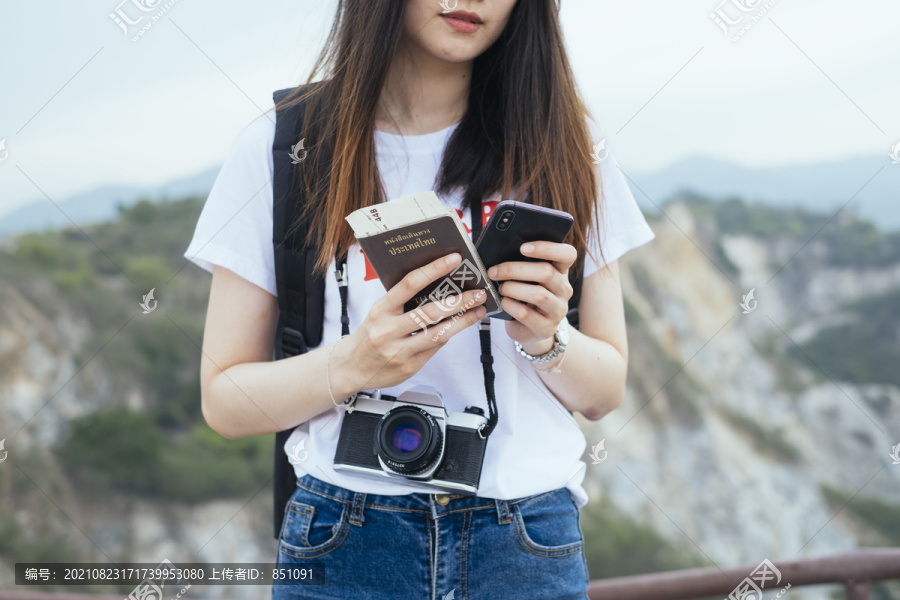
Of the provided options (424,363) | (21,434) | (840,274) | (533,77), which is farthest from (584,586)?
(840,274)

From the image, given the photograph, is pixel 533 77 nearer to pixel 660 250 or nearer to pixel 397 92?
pixel 397 92

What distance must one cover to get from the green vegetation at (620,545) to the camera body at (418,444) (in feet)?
45.8

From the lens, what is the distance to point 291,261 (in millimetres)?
933

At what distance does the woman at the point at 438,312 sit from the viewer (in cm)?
85

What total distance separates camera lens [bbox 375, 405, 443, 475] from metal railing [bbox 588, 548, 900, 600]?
0.55 metres

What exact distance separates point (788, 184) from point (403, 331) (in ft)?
98.1

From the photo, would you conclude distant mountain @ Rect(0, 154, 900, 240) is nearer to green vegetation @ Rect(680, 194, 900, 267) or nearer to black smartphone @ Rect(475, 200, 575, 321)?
green vegetation @ Rect(680, 194, 900, 267)

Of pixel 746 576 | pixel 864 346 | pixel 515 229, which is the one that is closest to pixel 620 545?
pixel 864 346

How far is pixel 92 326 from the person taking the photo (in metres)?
13.7

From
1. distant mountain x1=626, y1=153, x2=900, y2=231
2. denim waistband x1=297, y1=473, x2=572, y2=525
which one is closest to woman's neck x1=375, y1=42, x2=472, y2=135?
denim waistband x1=297, y1=473, x2=572, y2=525

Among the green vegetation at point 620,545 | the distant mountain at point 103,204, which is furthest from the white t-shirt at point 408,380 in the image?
the green vegetation at point 620,545

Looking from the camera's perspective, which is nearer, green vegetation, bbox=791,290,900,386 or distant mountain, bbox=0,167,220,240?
distant mountain, bbox=0,167,220,240

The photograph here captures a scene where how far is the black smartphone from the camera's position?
791 millimetres

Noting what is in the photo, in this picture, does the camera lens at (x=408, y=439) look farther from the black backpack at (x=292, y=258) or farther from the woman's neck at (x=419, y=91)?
the woman's neck at (x=419, y=91)
